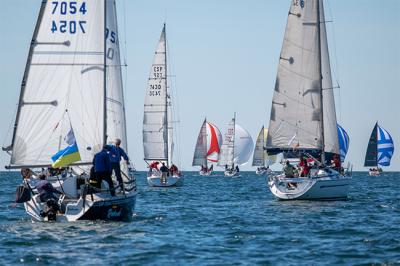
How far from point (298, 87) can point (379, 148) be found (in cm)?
7436

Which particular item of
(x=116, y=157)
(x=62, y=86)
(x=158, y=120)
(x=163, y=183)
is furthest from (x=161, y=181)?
(x=116, y=157)

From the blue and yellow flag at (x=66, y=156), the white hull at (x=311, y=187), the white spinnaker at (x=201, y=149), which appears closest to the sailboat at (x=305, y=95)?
the white hull at (x=311, y=187)

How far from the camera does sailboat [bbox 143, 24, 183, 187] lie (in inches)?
2586

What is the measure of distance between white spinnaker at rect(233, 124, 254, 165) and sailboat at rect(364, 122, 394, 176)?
56.0ft

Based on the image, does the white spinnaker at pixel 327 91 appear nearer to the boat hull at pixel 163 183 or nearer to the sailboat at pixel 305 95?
the sailboat at pixel 305 95

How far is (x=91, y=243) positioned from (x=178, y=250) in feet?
7.21

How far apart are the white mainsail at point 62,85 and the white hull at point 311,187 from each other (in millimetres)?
12718

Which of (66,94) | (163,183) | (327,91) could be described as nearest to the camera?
(66,94)

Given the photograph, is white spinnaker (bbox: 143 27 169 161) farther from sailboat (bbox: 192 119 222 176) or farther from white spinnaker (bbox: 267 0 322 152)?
sailboat (bbox: 192 119 222 176)

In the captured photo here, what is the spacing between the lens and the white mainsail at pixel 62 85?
27125 millimetres

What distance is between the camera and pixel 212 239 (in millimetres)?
22484

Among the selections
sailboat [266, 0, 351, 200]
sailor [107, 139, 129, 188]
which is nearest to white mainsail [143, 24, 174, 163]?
sailboat [266, 0, 351, 200]

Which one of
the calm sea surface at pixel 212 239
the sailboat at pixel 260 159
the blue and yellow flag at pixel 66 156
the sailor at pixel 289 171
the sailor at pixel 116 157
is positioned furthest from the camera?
the sailboat at pixel 260 159

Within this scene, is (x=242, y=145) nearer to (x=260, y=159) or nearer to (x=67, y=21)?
(x=260, y=159)
